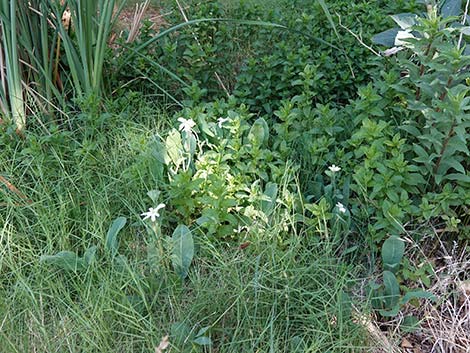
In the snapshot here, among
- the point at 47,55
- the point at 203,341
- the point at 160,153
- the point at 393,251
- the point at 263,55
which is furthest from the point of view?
the point at 263,55

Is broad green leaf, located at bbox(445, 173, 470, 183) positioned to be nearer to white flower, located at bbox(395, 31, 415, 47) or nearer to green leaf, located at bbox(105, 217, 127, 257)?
white flower, located at bbox(395, 31, 415, 47)

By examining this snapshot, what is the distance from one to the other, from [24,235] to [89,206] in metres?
0.25

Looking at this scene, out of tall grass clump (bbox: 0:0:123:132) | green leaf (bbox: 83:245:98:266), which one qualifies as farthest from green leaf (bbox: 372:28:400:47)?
green leaf (bbox: 83:245:98:266)

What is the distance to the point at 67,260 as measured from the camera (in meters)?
1.96

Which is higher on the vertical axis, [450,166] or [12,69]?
[12,69]

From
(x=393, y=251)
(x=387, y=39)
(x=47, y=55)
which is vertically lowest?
(x=393, y=251)

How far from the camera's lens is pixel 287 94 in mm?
2898

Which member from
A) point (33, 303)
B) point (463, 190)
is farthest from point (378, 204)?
point (33, 303)

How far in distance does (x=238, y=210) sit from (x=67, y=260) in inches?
23.2

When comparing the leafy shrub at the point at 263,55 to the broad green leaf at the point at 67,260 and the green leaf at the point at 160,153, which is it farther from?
the broad green leaf at the point at 67,260

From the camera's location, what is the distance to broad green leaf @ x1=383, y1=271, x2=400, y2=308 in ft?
6.34

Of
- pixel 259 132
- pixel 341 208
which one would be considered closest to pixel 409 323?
pixel 341 208

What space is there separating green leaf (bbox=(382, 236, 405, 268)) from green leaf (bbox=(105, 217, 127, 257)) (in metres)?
0.86

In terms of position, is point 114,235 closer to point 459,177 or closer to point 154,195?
point 154,195
